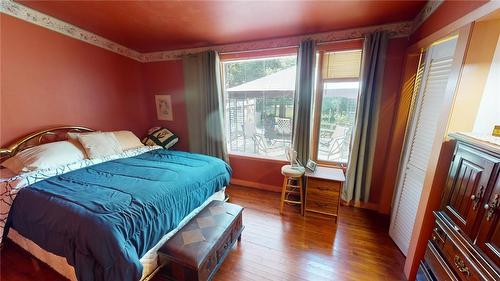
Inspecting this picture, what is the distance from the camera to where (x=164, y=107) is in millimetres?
3586

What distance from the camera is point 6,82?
197 cm

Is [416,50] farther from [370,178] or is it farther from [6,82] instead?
[6,82]

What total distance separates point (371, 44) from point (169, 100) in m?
3.27

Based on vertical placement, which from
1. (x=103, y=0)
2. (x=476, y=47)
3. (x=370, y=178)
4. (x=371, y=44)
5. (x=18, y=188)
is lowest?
(x=370, y=178)

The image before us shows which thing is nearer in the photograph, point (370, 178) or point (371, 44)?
point (371, 44)

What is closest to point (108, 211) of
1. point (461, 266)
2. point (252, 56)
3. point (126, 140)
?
point (126, 140)

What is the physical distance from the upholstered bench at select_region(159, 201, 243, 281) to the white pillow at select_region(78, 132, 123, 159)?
1627 millimetres

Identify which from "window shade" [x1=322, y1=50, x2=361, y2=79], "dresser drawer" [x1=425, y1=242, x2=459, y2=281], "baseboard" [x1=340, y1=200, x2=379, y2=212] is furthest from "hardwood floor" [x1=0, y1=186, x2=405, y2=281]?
"window shade" [x1=322, y1=50, x2=361, y2=79]

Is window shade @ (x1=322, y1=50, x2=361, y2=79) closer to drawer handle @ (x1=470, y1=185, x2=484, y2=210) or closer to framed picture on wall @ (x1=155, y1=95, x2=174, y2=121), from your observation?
drawer handle @ (x1=470, y1=185, x2=484, y2=210)

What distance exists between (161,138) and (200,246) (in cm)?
250

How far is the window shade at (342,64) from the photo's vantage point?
2402mm

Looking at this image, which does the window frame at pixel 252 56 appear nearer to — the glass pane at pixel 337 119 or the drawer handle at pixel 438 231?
the glass pane at pixel 337 119

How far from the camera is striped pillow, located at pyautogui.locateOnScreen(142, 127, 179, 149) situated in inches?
132

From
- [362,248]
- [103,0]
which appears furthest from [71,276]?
[362,248]
